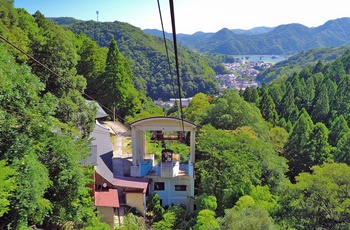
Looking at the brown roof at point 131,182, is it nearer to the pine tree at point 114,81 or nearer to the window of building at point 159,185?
the window of building at point 159,185

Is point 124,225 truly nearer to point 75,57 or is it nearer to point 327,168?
point 327,168

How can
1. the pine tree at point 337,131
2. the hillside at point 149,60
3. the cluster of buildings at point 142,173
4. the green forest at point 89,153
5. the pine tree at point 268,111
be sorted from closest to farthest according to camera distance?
the green forest at point 89,153
the cluster of buildings at point 142,173
the pine tree at point 337,131
the pine tree at point 268,111
the hillside at point 149,60

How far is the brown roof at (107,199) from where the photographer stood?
10688 mm

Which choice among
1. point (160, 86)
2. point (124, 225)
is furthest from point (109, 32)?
point (124, 225)

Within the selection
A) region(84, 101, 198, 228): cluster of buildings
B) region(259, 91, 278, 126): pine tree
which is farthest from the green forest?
region(259, 91, 278, 126): pine tree

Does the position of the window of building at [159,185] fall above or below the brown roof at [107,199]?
below

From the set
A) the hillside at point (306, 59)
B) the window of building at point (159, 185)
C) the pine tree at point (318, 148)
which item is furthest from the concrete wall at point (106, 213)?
the hillside at point (306, 59)

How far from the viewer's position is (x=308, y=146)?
21609 mm

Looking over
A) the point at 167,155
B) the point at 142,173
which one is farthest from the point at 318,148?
the point at 142,173

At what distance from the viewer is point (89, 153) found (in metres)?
9.87

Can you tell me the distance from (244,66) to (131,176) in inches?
6631

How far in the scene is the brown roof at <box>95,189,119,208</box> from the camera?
10.7 meters

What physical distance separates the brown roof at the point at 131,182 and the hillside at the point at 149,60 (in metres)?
45.7

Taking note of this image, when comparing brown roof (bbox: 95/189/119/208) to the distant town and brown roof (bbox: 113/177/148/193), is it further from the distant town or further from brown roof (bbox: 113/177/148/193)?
the distant town
